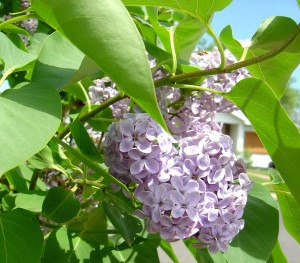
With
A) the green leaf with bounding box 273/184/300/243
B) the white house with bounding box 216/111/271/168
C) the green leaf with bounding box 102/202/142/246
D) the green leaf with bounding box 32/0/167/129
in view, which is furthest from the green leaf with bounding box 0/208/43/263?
the white house with bounding box 216/111/271/168

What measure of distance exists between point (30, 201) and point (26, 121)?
0.48 meters

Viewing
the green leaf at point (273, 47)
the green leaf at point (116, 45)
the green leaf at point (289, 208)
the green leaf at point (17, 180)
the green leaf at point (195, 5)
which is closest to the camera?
the green leaf at point (116, 45)

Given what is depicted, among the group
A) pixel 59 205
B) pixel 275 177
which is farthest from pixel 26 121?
pixel 275 177

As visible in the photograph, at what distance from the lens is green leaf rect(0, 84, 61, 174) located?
45 centimetres

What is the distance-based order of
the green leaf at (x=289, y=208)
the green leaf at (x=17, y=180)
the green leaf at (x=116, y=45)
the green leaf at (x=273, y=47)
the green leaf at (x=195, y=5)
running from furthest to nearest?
the green leaf at (x=17, y=180) → the green leaf at (x=289, y=208) → the green leaf at (x=273, y=47) → the green leaf at (x=195, y=5) → the green leaf at (x=116, y=45)

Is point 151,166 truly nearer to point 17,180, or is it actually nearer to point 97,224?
point 97,224

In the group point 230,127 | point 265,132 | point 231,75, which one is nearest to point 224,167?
point 265,132

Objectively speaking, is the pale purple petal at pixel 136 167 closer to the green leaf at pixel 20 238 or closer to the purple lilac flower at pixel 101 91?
the green leaf at pixel 20 238

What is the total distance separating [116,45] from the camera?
0.44 metres

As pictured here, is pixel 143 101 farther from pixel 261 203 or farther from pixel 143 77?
pixel 261 203

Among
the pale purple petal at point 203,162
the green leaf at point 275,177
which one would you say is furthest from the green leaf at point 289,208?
the pale purple petal at point 203,162

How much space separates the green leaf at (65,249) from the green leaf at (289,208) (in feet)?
1.14

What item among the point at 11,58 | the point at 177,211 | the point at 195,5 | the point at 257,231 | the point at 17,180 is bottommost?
the point at 17,180

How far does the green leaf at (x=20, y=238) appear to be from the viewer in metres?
0.68
